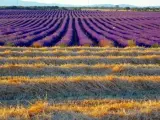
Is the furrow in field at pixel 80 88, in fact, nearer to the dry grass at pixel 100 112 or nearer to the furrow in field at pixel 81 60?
the dry grass at pixel 100 112

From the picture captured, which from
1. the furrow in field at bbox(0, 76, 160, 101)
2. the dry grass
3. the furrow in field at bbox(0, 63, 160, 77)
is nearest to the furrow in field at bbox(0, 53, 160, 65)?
the furrow in field at bbox(0, 63, 160, 77)

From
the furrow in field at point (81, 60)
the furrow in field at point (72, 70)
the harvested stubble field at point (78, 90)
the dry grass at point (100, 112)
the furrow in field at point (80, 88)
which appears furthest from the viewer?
the furrow in field at point (81, 60)

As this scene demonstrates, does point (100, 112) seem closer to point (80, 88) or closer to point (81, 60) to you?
point (80, 88)

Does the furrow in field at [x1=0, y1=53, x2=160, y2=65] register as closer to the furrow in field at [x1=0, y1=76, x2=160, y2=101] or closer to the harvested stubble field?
the harvested stubble field

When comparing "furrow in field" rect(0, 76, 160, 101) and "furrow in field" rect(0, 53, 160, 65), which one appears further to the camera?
"furrow in field" rect(0, 53, 160, 65)

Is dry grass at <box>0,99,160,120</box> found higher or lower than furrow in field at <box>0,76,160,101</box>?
higher

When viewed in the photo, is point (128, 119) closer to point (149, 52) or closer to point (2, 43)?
point (149, 52)

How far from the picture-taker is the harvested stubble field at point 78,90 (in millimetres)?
7242

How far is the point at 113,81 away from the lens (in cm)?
1072

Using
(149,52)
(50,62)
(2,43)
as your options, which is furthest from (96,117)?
(2,43)

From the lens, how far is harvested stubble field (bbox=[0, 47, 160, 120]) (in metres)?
7.24

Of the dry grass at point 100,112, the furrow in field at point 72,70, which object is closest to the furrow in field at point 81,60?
the furrow in field at point 72,70

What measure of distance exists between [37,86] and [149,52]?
8092 millimetres

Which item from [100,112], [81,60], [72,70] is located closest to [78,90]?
[72,70]
